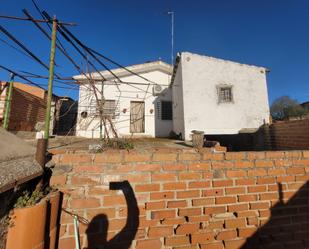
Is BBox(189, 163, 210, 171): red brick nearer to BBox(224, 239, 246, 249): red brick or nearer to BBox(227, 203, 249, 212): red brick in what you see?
BBox(227, 203, 249, 212): red brick

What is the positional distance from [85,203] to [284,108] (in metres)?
18.6

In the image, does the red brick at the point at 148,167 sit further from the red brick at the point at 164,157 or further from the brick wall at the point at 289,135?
the brick wall at the point at 289,135

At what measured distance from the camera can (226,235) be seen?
186 cm

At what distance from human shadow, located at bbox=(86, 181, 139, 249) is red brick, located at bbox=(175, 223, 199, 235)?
1.47 ft

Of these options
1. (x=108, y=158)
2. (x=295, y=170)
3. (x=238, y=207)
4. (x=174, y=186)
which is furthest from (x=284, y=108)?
(x=108, y=158)

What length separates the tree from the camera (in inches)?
555

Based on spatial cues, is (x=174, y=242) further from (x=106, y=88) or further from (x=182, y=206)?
(x=106, y=88)

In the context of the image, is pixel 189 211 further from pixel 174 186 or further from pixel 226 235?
pixel 226 235

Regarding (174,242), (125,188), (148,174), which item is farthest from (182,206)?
(125,188)

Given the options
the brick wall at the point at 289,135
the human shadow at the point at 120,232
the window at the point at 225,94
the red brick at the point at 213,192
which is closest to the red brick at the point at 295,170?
the red brick at the point at 213,192

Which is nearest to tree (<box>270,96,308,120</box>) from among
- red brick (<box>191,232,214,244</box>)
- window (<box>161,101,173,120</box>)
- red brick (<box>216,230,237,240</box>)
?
window (<box>161,101,173,120</box>)

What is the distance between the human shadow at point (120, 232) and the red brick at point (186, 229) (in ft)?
1.47

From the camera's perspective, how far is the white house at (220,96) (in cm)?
756

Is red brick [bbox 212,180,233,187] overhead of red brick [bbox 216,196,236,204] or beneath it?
overhead
